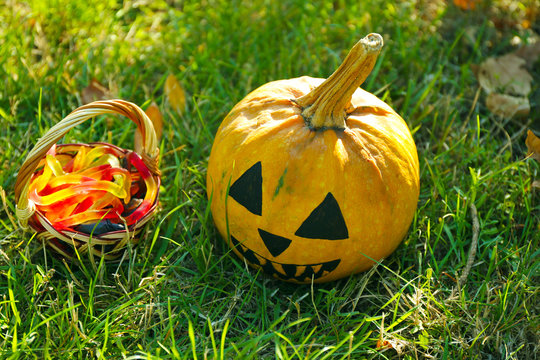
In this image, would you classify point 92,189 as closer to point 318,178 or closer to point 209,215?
point 209,215

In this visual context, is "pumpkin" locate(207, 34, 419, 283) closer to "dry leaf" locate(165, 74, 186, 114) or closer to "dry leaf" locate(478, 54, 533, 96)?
"dry leaf" locate(165, 74, 186, 114)

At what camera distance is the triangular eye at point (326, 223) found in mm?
2115

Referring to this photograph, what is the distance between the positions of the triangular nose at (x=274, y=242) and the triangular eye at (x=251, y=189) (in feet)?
0.34

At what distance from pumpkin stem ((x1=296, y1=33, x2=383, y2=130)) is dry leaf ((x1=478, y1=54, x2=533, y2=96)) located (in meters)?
1.61

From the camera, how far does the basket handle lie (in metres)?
2.15

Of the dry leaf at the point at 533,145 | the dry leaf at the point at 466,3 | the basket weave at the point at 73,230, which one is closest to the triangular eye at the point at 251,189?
the basket weave at the point at 73,230

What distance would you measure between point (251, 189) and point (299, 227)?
25 centimetres

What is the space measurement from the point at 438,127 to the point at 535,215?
2.78 feet

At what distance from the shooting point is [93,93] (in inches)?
126

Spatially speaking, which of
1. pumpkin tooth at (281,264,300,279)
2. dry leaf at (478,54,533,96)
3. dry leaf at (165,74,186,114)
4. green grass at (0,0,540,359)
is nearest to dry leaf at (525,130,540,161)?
green grass at (0,0,540,359)

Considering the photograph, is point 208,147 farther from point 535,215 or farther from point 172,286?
point 535,215

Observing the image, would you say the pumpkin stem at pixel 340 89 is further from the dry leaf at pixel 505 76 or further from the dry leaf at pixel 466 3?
the dry leaf at pixel 466 3

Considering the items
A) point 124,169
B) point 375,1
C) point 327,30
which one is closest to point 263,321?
point 124,169

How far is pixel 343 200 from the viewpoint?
2.11 m
